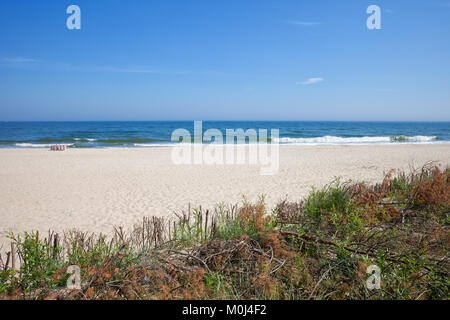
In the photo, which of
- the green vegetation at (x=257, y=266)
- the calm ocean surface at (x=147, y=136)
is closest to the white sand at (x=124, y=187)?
the green vegetation at (x=257, y=266)

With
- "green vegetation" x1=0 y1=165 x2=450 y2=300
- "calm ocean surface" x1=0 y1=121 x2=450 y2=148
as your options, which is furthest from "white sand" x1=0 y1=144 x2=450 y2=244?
"calm ocean surface" x1=0 y1=121 x2=450 y2=148

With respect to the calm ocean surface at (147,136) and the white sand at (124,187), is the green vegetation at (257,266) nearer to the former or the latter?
the white sand at (124,187)

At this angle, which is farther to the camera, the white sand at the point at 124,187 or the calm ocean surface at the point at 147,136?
the calm ocean surface at the point at 147,136

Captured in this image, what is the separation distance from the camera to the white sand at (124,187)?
6777mm

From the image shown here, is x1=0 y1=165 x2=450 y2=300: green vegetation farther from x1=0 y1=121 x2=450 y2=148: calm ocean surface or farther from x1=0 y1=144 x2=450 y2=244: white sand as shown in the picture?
x1=0 y1=121 x2=450 y2=148: calm ocean surface

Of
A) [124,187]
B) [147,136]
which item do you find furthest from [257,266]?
[147,136]

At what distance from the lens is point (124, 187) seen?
31.9ft

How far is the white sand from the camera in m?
6.78

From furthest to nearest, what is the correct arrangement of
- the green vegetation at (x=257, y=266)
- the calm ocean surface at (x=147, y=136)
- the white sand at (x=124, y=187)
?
the calm ocean surface at (x=147, y=136) < the white sand at (x=124, y=187) < the green vegetation at (x=257, y=266)

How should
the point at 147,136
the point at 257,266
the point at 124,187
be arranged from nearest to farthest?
the point at 257,266, the point at 124,187, the point at 147,136

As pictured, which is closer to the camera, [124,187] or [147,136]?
[124,187]

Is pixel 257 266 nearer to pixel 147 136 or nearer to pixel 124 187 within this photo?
pixel 124 187
